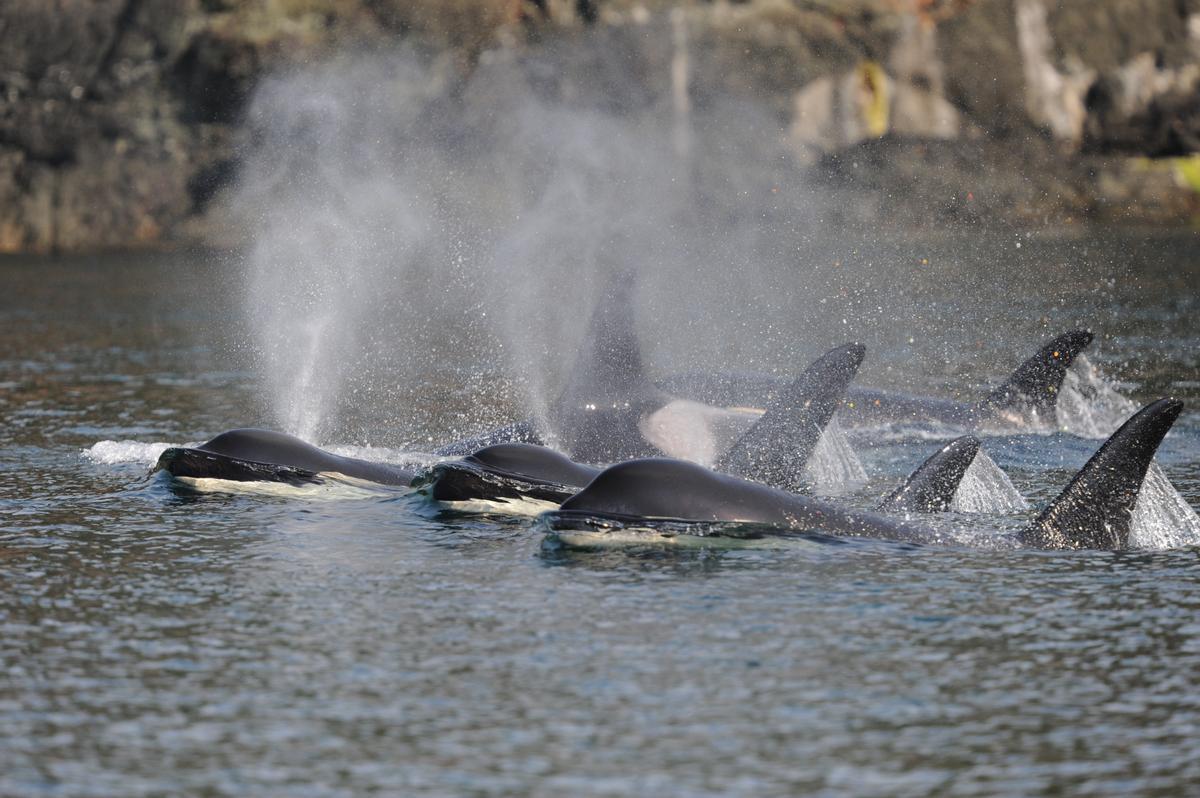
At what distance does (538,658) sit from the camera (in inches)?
399

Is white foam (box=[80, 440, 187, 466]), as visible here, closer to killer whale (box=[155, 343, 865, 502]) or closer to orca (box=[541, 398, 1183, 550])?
killer whale (box=[155, 343, 865, 502])

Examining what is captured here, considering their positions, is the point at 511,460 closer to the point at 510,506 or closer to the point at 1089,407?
the point at 510,506

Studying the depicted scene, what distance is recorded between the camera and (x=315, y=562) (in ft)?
42.2

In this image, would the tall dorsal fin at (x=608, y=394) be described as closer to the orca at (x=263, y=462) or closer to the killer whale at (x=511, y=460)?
the killer whale at (x=511, y=460)

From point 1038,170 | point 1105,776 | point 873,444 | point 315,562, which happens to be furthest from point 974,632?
point 1038,170

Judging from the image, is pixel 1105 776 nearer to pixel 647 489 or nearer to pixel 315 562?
pixel 647 489

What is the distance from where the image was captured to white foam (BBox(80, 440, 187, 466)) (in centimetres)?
1789

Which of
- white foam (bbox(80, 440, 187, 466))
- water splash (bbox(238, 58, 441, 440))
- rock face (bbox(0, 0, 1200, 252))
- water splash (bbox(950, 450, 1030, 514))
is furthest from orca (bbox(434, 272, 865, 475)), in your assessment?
rock face (bbox(0, 0, 1200, 252))

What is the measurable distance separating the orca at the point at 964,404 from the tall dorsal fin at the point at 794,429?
3.68m

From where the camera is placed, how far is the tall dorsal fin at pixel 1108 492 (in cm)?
1278

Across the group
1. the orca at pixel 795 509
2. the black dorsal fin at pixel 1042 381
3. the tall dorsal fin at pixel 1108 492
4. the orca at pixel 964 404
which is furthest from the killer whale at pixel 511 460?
the black dorsal fin at pixel 1042 381

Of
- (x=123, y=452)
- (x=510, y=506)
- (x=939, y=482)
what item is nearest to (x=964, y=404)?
(x=939, y=482)

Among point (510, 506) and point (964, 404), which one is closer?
point (510, 506)

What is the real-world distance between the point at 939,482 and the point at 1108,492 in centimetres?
173
